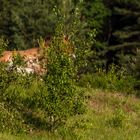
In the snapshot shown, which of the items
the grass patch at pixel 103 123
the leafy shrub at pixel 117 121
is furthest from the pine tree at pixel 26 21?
the leafy shrub at pixel 117 121

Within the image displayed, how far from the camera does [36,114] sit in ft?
34.2

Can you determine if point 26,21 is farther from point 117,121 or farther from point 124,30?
point 117,121

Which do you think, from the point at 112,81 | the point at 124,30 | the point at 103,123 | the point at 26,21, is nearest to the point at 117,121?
the point at 103,123

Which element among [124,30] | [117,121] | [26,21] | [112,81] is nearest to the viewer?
[117,121]

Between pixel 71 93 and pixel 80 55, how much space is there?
0.74 meters

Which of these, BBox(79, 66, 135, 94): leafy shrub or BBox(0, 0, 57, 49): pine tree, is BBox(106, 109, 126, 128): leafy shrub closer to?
BBox(79, 66, 135, 94): leafy shrub

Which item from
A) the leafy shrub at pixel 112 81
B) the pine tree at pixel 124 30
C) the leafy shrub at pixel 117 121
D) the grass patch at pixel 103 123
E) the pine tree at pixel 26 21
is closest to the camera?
the grass patch at pixel 103 123

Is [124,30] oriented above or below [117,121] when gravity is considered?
below

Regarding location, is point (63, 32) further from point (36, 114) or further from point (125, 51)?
point (125, 51)

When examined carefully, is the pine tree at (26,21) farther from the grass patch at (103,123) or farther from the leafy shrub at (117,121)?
the leafy shrub at (117,121)

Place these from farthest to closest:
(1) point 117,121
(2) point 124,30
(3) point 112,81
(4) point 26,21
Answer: (2) point 124,30 → (4) point 26,21 → (3) point 112,81 → (1) point 117,121

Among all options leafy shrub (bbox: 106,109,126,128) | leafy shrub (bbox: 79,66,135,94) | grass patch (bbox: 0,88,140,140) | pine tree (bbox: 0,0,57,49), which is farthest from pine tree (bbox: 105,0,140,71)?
leafy shrub (bbox: 106,109,126,128)

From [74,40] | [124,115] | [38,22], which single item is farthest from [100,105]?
[38,22]

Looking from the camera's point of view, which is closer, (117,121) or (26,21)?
(117,121)
